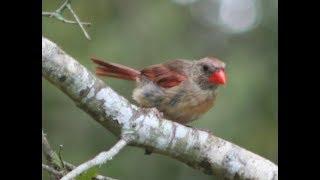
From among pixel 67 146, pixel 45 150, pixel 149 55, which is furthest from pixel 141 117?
pixel 149 55

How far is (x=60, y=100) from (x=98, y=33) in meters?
1.04

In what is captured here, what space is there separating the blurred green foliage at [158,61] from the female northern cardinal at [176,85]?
1440 millimetres

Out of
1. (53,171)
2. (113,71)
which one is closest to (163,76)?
(113,71)

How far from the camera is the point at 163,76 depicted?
4723 millimetres

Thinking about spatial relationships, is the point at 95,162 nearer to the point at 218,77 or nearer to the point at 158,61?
the point at 218,77

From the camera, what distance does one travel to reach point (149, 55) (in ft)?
25.1

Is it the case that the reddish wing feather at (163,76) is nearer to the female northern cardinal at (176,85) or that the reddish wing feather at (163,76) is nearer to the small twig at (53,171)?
the female northern cardinal at (176,85)

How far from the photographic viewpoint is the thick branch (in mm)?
3170

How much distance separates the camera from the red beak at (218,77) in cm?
473

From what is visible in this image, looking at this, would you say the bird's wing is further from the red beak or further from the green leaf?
the green leaf

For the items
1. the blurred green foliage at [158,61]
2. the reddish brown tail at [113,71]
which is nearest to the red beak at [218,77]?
the reddish brown tail at [113,71]

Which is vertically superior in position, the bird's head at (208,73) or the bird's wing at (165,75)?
the bird's head at (208,73)

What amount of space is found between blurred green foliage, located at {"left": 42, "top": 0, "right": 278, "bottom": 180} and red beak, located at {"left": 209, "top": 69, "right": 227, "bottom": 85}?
1.54 metres
